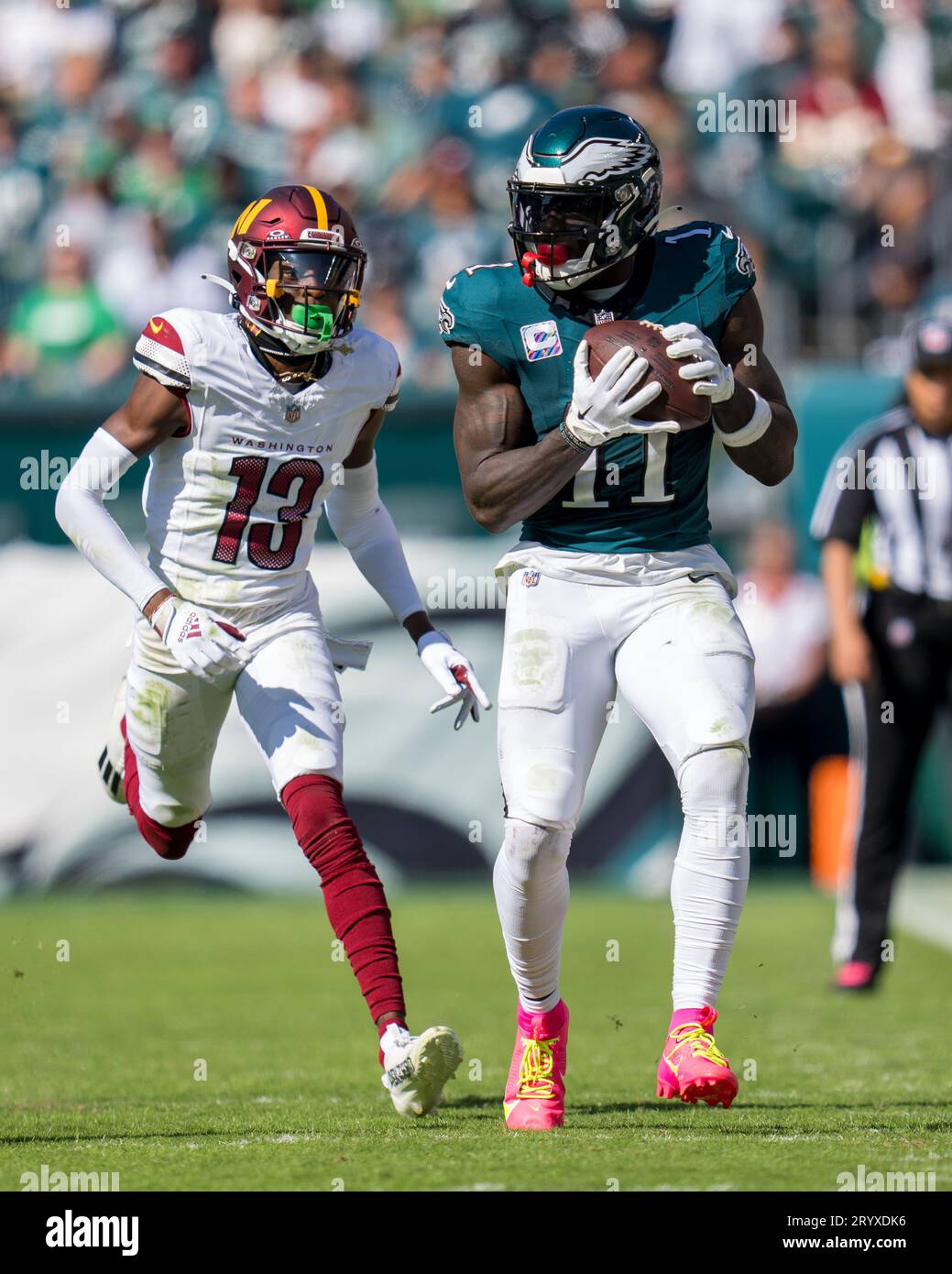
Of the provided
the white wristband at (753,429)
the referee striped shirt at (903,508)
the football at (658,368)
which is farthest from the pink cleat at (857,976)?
the football at (658,368)

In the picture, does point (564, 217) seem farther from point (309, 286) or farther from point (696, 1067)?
point (696, 1067)

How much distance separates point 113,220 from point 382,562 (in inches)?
296

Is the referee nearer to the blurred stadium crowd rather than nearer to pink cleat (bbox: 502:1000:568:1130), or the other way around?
pink cleat (bbox: 502:1000:568:1130)

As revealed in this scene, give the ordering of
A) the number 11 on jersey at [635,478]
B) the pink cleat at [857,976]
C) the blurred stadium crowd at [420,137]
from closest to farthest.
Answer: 1. the number 11 on jersey at [635,478]
2. the pink cleat at [857,976]
3. the blurred stadium crowd at [420,137]

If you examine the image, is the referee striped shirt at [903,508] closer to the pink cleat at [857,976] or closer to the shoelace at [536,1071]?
the pink cleat at [857,976]

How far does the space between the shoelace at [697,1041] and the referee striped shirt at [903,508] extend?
3359 millimetres

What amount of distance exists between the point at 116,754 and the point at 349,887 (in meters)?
1.24

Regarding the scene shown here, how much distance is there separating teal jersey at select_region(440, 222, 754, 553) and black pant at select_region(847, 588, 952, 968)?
2823 mm

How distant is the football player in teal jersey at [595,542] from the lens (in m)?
4.04

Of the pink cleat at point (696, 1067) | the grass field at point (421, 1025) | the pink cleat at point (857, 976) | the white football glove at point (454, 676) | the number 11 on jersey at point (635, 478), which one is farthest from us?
the pink cleat at point (857, 976)

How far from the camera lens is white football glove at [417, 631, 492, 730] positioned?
4449 mm

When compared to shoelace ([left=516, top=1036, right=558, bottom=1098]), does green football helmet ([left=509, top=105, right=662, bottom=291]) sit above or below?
above

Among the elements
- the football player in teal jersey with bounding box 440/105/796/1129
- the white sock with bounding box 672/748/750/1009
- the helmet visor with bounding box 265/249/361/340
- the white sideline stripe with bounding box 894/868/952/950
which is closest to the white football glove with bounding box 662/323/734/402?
the football player in teal jersey with bounding box 440/105/796/1129

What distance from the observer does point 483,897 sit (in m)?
9.54
